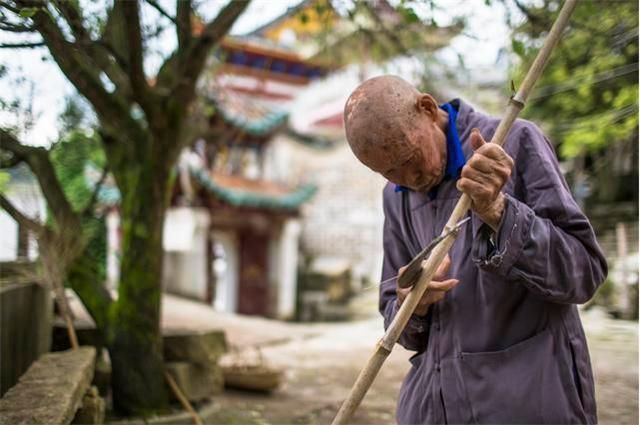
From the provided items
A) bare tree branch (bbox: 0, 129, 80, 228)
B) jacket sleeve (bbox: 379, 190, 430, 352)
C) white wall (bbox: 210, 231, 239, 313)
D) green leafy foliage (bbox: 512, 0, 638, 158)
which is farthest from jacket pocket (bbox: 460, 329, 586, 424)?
white wall (bbox: 210, 231, 239, 313)

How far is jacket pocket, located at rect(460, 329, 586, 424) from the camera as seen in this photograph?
171 centimetres

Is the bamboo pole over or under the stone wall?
over

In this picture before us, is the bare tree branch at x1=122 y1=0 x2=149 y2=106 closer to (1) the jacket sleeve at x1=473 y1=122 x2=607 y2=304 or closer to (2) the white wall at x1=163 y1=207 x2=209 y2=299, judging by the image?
(1) the jacket sleeve at x1=473 y1=122 x2=607 y2=304

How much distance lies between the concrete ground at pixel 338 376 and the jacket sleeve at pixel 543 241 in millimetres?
2905

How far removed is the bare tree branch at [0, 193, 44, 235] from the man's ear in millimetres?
3058

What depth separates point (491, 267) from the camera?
1.65 meters

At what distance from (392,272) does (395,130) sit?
1.85 feet

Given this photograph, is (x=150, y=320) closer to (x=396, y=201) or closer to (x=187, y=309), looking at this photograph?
(x=396, y=201)

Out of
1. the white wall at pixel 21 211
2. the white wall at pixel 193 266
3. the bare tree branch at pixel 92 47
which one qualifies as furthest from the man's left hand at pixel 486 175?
the white wall at pixel 193 266

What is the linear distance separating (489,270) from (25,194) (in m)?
4.15

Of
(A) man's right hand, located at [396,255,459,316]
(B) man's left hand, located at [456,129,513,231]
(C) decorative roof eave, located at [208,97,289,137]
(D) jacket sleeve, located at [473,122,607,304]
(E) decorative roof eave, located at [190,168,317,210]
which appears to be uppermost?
(C) decorative roof eave, located at [208,97,289,137]

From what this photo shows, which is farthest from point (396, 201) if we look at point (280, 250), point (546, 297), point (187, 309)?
point (280, 250)

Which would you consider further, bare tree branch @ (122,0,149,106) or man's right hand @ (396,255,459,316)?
bare tree branch @ (122,0,149,106)

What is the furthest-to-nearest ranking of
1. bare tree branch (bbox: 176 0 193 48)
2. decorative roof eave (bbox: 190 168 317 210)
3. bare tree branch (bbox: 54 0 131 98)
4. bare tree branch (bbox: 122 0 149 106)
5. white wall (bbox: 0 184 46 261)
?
1. decorative roof eave (bbox: 190 168 317 210)
2. white wall (bbox: 0 184 46 261)
3. bare tree branch (bbox: 176 0 193 48)
4. bare tree branch (bbox: 122 0 149 106)
5. bare tree branch (bbox: 54 0 131 98)
